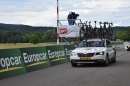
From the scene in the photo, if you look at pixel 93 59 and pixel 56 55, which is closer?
pixel 93 59

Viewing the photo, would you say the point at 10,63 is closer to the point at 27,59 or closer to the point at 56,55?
the point at 27,59

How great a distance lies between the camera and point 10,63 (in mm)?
12617

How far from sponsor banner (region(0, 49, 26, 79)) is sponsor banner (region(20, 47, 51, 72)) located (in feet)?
1.64

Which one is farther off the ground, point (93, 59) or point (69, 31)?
point (69, 31)

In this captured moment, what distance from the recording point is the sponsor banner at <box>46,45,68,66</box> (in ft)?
57.8

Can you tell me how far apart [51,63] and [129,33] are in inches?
4775

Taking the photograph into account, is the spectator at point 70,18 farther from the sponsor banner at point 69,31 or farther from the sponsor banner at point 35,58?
the sponsor banner at point 35,58

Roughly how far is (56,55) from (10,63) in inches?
244

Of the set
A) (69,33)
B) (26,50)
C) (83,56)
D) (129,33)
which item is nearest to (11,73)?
(26,50)

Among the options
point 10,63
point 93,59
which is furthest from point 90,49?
Answer: point 10,63

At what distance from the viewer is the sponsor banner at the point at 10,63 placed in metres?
12.1

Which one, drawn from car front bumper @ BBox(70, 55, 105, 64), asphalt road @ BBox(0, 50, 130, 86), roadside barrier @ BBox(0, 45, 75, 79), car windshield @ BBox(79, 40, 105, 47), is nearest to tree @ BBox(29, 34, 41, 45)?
roadside barrier @ BBox(0, 45, 75, 79)

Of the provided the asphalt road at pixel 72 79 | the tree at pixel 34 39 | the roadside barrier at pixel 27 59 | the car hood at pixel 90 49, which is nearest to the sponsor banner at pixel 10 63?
the roadside barrier at pixel 27 59

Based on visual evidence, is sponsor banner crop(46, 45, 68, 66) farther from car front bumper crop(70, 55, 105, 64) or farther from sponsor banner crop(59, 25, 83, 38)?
sponsor banner crop(59, 25, 83, 38)
